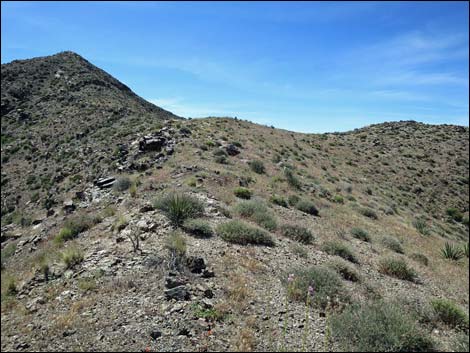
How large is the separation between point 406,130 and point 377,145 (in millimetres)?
11589

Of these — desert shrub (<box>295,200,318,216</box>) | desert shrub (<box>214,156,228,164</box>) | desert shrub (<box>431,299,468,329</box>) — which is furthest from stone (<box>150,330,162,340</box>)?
desert shrub (<box>214,156,228,164</box>)

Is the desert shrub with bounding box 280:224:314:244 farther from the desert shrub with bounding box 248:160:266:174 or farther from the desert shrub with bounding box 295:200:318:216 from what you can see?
the desert shrub with bounding box 248:160:266:174

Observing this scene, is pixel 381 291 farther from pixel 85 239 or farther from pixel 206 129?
pixel 206 129

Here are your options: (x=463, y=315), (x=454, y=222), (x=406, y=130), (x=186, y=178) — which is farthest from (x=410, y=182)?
(x=463, y=315)

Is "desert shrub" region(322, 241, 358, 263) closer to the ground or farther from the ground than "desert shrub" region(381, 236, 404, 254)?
farther from the ground

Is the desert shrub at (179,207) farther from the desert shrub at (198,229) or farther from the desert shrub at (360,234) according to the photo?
the desert shrub at (360,234)

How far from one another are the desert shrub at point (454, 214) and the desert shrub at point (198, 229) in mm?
30531

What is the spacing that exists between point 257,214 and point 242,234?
2.29m

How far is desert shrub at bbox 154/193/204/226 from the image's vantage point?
988cm

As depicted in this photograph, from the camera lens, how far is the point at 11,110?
4472 cm

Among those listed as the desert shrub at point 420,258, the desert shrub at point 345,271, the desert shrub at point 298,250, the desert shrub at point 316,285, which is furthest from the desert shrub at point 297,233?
the desert shrub at point 420,258

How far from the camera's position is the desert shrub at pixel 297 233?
1071 centimetres

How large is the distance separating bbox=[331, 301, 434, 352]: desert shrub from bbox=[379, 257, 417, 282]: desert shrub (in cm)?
414

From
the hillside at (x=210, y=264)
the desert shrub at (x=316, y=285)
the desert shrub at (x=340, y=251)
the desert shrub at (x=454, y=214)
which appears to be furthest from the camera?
the desert shrub at (x=454, y=214)
